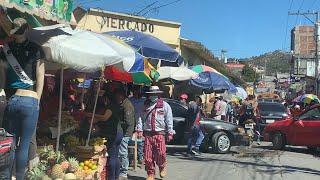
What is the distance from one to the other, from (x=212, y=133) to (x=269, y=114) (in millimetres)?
6770

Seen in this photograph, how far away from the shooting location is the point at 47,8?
254 inches

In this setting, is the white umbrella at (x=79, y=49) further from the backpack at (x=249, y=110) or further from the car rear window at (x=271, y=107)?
the car rear window at (x=271, y=107)

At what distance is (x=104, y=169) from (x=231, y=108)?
14.9m

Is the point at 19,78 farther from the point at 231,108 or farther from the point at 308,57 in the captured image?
the point at 308,57

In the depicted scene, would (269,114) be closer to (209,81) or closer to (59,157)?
(209,81)

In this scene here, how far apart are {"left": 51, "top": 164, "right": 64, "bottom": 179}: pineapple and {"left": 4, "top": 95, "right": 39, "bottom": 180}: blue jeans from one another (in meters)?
1.26

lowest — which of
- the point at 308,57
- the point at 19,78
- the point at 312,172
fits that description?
the point at 312,172

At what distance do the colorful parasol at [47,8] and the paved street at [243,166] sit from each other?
3.73 metres

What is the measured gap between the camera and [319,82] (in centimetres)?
5103

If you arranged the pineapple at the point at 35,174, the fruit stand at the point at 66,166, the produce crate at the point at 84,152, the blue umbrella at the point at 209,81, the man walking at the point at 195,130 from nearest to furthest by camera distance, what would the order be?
1. the pineapple at the point at 35,174
2. the fruit stand at the point at 66,166
3. the produce crate at the point at 84,152
4. the man walking at the point at 195,130
5. the blue umbrella at the point at 209,81

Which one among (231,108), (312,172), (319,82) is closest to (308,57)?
(319,82)

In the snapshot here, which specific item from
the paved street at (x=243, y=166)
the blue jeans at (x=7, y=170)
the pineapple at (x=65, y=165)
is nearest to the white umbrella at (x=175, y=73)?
the paved street at (x=243, y=166)

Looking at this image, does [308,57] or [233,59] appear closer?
[308,57]

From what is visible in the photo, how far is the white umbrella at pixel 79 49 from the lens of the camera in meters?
5.35
